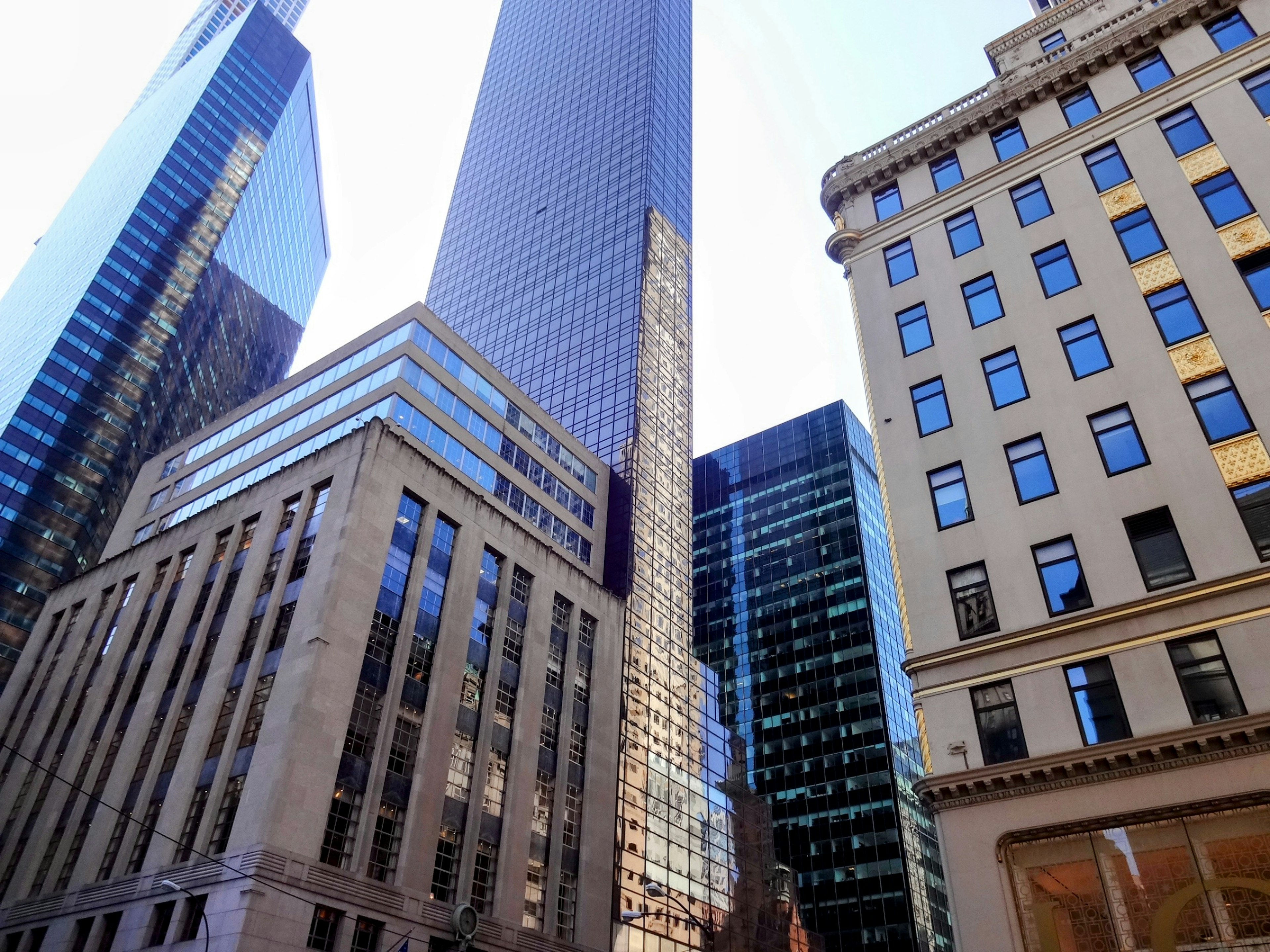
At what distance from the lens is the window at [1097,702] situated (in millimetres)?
24188

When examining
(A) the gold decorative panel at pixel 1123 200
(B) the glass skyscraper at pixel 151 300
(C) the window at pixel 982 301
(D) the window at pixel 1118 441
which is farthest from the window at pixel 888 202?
(B) the glass skyscraper at pixel 151 300

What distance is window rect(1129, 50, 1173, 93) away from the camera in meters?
34.8

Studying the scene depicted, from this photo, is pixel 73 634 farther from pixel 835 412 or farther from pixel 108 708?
pixel 835 412

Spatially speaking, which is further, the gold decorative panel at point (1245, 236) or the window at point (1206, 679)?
the gold decorative panel at point (1245, 236)

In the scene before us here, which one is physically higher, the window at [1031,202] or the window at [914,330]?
the window at [1031,202]

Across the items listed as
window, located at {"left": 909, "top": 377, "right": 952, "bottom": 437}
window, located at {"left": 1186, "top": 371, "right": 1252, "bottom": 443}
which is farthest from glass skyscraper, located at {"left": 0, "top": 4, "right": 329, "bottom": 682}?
window, located at {"left": 1186, "top": 371, "right": 1252, "bottom": 443}

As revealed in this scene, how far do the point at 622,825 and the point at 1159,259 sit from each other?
50752mm

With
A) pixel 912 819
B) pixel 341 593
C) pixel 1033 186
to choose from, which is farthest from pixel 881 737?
pixel 1033 186

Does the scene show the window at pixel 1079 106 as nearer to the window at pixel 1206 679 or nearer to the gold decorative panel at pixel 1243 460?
the gold decorative panel at pixel 1243 460

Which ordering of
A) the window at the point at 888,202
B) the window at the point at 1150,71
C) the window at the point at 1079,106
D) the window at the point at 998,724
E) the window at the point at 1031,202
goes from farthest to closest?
the window at the point at 888,202 < the window at the point at 1079,106 < the window at the point at 1150,71 < the window at the point at 1031,202 < the window at the point at 998,724

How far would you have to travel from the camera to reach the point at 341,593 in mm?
47812

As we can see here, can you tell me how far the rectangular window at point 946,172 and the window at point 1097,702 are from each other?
20.9 metres

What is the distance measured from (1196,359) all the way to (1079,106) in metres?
14.0

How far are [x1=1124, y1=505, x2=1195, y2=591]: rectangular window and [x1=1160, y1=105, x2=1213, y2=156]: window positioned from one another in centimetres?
1443
